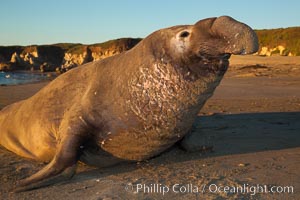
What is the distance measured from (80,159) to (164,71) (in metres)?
1.37

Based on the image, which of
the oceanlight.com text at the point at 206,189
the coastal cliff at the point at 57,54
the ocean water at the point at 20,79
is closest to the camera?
the oceanlight.com text at the point at 206,189

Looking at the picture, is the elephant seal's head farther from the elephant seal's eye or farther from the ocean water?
the ocean water

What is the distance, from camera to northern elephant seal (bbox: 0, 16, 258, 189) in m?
3.90

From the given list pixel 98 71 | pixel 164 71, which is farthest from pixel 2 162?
pixel 164 71

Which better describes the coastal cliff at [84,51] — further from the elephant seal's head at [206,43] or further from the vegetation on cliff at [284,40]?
the elephant seal's head at [206,43]

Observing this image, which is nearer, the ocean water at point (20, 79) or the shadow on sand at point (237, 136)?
the shadow on sand at point (237, 136)

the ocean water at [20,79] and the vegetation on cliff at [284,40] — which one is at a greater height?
the vegetation on cliff at [284,40]

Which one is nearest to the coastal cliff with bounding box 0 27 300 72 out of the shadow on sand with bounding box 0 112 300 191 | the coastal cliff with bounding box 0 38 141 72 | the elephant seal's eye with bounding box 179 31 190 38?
the coastal cliff with bounding box 0 38 141 72

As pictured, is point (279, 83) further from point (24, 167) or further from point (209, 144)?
point (24, 167)

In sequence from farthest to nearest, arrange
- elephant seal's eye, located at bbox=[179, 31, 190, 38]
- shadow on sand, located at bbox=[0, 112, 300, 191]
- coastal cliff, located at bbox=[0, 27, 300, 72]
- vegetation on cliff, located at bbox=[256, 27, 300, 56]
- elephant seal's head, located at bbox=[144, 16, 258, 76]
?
1. coastal cliff, located at bbox=[0, 27, 300, 72]
2. vegetation on cliff, located at bbox=[256, 27, 300, 56]
3. shadow on sand, located at bbox=[0, 112, 300, 191]
4. elephant seal's eye, located at bbox=[179, 31, 190, 38]
5. elephant seal's head, located at bbox=[144, 16, 258, 76]

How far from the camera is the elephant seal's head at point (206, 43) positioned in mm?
3400

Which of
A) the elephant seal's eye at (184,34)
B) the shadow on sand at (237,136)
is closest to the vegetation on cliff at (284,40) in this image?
the shadow on sand at (237,136)

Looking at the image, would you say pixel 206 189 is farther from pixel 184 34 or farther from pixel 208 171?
pixel 184 34

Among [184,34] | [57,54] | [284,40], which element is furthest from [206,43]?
[57,54]
